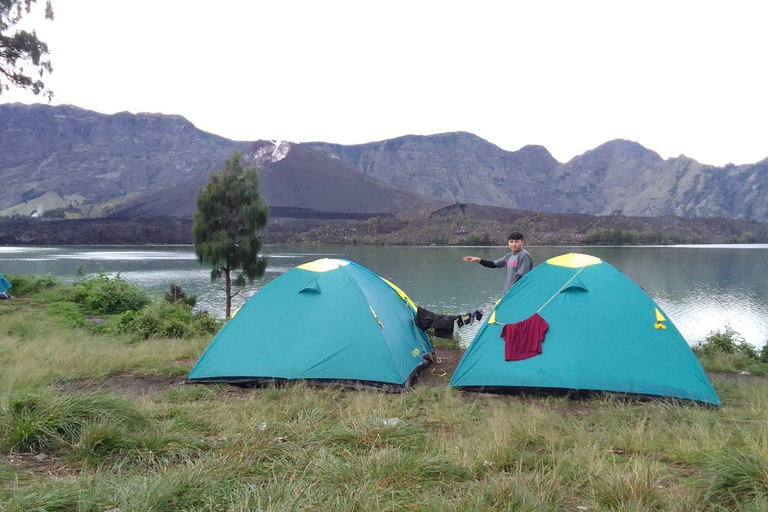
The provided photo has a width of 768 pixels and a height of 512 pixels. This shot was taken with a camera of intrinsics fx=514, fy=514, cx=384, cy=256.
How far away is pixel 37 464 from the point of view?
3.57 meters

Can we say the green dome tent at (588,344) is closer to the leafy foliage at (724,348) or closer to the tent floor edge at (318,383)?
the tent floor edge at (318,383)

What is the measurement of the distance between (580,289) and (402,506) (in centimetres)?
440

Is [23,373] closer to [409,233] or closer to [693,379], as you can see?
[693,379]

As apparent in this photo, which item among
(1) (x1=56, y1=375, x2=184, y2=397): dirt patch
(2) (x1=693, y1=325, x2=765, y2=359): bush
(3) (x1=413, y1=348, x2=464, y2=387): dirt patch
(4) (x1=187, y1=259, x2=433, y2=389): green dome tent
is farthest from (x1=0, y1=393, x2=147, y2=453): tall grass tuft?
(2) (x1=693, y1=325, x2=765, y2=359): bush

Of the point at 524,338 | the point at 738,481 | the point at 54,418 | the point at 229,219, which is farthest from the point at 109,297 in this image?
the point at 738,481

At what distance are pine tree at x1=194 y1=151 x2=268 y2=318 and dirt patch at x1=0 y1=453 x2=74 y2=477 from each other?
17999 millimetres

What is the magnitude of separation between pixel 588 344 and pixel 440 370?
2.41 metres

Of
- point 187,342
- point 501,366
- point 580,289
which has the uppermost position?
point 580,289

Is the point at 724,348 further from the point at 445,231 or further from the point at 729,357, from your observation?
the point at 445,231

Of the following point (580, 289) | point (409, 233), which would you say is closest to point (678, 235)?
point (409, 233)

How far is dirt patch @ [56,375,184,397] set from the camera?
20.1 ft

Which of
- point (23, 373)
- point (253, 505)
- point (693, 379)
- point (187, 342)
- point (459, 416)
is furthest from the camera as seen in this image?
point (187, 342)

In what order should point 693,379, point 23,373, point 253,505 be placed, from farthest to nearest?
point 23,373 < point 693,379 < point 253,505

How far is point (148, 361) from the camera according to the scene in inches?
303
